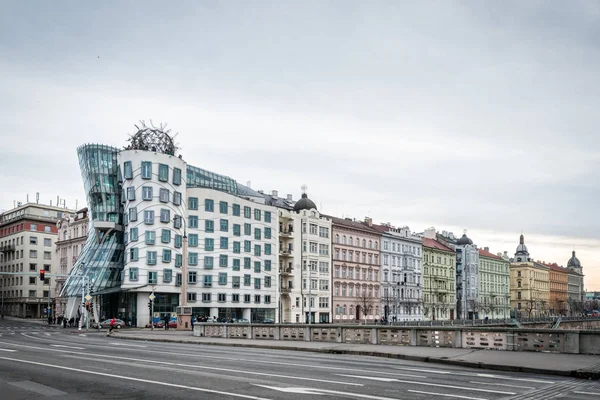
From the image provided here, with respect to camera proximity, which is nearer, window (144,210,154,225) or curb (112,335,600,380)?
curb (112,335,600,380)

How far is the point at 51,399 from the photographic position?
13.6 meters

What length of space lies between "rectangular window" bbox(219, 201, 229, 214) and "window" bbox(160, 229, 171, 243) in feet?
33.2

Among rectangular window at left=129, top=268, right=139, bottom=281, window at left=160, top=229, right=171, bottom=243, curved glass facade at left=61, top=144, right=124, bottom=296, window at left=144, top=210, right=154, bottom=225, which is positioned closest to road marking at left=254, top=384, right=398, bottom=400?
rectangular window at left=129, top=268, right=139, bottom=281

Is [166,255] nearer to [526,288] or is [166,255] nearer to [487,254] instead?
[487,254]

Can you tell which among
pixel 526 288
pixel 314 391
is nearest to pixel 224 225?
pixel 314 391

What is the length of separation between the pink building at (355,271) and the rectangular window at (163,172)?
104 feet

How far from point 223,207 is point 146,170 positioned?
13.9m

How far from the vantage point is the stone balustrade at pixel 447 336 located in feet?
82.3

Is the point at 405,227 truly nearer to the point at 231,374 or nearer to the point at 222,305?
the point at 222,305

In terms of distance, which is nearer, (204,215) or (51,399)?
(51,399)

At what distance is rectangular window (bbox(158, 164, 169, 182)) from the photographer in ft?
283

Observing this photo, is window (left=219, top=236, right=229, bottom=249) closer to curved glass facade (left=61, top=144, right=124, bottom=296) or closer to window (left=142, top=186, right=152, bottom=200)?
window (left=142, top=186, right=152, bottom=200)

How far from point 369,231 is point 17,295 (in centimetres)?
7807

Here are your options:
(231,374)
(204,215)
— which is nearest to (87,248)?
(204,215)
